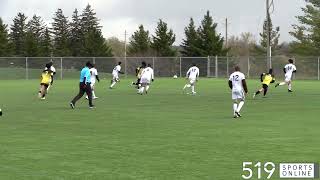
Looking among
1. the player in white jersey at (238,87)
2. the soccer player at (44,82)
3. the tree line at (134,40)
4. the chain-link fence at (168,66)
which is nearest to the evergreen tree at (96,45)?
the tree line at (134,40)

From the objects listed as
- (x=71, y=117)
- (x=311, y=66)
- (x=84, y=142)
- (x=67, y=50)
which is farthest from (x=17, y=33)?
(x=84, y=142)

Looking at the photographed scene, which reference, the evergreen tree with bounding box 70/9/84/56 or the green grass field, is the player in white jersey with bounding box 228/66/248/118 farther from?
the evergreen tree with bounding box 70/9/84/56

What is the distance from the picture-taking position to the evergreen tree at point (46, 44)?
316 feet

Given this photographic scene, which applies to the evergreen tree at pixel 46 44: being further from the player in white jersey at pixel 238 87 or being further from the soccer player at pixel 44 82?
the player in white jersey at pixel 238 87

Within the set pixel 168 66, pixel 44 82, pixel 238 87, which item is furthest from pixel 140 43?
pixel 238 87

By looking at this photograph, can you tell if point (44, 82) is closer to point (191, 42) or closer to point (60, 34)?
point (191, 42)

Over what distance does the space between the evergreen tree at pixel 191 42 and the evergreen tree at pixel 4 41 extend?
2653cm

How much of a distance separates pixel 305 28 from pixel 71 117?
236 feet

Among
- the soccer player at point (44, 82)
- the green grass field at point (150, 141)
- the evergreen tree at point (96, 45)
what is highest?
the evergreen tree at point (96, 45)

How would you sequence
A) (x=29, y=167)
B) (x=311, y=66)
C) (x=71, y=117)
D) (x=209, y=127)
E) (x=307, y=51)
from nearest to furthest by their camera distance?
(x=29, y=167)
(x=209, y=127)
(x=71, y=117)
(x=311, y=66)
(x=307, y=51)

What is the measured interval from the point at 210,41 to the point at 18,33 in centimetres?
4011

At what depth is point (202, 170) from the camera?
31.8ft

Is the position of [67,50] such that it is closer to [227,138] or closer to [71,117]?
[71,117]

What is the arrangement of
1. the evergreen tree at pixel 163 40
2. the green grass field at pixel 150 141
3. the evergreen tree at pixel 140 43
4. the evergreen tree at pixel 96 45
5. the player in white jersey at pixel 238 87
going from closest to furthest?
→ the green grass field at pixel 150 141 < the player in white jersey at pixel 238 87 < the evergreen tree at pixel 163 40 < the evergreen tree at pixel 96 45 < the evergreen tree at pixel 140 43
